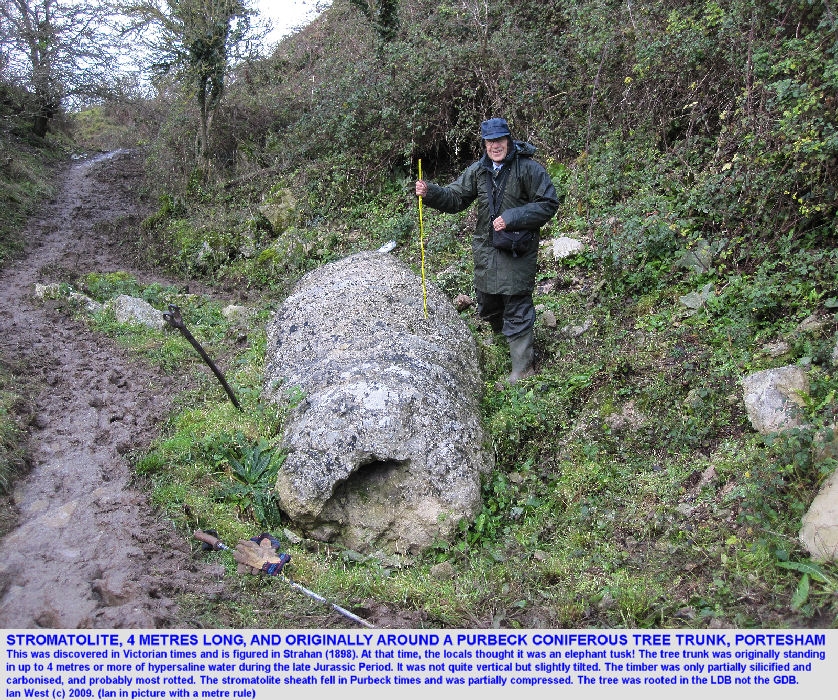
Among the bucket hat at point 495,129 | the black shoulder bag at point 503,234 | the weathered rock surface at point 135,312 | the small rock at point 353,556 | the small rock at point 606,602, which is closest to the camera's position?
the small rock at point 606,602

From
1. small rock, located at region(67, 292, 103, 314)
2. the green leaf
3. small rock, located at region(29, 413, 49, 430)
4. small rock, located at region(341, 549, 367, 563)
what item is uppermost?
small rock, located at region(67, 292, 103, 314)

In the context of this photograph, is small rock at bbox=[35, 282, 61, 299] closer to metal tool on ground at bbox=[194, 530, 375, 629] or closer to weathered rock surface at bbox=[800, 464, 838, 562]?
metal tool on ground at bbox=[194, 530, 375, 629]

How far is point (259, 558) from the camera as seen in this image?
138 inches

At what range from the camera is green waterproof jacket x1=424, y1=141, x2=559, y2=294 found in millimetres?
4809

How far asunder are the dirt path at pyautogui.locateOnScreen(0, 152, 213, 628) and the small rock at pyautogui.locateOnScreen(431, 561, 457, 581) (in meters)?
1.32

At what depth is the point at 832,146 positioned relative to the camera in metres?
4.27

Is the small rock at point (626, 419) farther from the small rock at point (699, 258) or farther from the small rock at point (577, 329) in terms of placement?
the small rock at point (699, 258)

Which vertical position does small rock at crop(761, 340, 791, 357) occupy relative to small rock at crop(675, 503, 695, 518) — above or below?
above

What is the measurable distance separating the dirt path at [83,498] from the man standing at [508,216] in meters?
2.96

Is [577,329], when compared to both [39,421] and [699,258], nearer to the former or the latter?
[699,258]

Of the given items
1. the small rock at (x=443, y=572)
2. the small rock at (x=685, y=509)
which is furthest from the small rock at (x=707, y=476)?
the small rock at (x=443, y=572)

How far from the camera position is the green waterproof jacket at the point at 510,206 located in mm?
4809

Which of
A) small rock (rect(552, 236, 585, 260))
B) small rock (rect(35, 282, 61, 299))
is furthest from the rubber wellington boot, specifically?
small rock (rect(35, 282, 61, 299))

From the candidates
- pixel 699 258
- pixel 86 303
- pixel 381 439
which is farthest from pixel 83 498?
pixel 699 258
